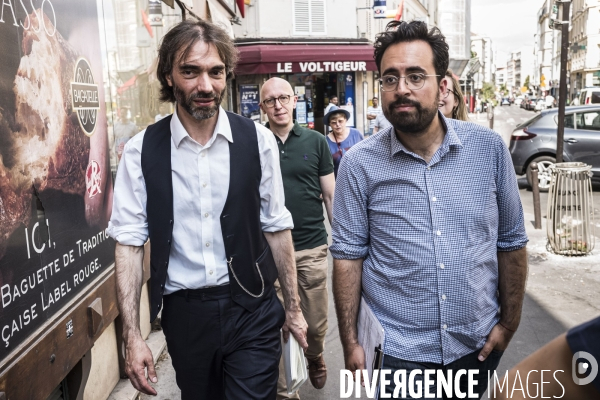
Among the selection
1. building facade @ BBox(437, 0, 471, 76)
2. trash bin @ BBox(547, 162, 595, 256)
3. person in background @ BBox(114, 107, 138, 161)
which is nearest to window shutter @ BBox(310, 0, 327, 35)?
trash bin @ BBox(547, 162, 595, 256)

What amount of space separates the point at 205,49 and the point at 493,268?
1496 mm

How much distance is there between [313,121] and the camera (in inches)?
886

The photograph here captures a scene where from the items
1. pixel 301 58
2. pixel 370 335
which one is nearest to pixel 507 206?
pixel 370 335

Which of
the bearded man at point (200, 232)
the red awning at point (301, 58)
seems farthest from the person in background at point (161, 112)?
the red awning at point (301, 58)

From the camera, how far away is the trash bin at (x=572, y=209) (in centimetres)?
756

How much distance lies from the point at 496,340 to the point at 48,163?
2.08m

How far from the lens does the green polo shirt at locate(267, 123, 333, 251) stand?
4316mm

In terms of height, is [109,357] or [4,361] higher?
[4,361]

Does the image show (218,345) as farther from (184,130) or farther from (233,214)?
(184,130)

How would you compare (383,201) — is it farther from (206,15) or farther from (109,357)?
(206,15)

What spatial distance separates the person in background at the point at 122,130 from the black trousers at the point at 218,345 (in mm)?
1894

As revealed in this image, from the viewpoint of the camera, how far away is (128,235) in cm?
267

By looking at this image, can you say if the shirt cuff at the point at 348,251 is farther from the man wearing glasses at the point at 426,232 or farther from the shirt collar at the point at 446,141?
the shirt collar at the point at 446,141

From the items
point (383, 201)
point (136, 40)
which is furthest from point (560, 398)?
point (136, 40)
